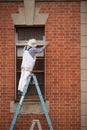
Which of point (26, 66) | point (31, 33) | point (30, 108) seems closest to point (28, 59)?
point (26, 66)

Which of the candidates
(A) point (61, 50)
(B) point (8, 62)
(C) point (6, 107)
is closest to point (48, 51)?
(A) point (61, 50)

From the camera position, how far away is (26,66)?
1138 cm

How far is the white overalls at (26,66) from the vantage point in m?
11.4

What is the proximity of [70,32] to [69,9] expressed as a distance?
64 centimetres

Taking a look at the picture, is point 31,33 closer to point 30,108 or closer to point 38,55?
point 38,55

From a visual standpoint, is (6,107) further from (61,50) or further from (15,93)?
(61,50)

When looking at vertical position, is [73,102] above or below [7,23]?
below

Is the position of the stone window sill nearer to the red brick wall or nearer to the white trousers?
the red brick wall

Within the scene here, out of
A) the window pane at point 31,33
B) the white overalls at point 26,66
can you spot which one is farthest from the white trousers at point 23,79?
the window pane at point 31,33

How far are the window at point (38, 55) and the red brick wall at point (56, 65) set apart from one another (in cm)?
21

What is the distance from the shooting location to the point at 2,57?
11.9m

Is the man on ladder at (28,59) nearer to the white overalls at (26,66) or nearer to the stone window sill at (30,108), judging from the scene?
the white overalls at (26,66)

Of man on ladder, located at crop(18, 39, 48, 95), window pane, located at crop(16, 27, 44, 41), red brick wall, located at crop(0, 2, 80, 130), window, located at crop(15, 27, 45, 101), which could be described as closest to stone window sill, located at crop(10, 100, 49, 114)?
red brick wall, located at crop(0, 2, 80, 130)

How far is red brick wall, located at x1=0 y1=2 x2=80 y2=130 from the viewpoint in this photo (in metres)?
11.8
